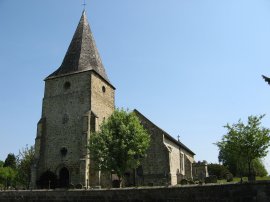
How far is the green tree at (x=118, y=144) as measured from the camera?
28172mm

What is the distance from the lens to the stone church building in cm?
3194

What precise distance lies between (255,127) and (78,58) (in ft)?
76.4

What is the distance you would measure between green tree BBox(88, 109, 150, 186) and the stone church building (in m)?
3.00

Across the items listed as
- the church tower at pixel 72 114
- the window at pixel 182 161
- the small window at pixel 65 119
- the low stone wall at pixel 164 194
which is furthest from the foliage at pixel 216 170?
the low stone wall at pixel 164 194

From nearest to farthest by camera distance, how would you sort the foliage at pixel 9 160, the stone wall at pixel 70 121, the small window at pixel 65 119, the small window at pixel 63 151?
the stone wall at pixel 70 121 < the small window at pixel 63 151 < the small window at pixel 65 119 < the foliage at pixel 9 160

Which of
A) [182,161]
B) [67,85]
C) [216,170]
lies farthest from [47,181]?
[216,170]

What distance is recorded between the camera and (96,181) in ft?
103

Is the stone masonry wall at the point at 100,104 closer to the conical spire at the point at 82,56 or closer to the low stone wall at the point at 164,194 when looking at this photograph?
the conical spire at the point at 82,56

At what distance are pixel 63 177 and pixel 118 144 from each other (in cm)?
909

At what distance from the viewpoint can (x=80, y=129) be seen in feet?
111

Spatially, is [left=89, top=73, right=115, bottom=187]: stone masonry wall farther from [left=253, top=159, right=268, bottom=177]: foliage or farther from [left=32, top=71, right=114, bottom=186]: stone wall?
[left=253, top=159, right=268, bottom=177]: foliage

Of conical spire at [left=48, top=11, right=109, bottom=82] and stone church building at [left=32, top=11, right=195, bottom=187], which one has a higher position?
conical spire at [left=48, top=11, right=109, bottom=82]

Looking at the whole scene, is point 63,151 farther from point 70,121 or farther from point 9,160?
point 9,160

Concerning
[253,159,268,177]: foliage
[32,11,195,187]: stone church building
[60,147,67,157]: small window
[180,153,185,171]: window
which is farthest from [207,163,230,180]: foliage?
[60,147,67,157]: small window
